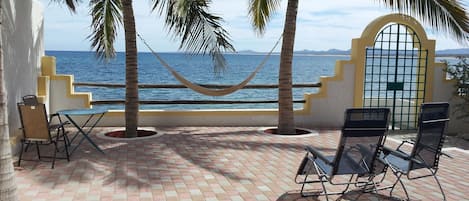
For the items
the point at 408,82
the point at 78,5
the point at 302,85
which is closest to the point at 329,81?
the point at 302,85

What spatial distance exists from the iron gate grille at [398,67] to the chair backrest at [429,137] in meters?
4.93

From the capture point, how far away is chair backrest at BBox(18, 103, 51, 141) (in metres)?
5.47

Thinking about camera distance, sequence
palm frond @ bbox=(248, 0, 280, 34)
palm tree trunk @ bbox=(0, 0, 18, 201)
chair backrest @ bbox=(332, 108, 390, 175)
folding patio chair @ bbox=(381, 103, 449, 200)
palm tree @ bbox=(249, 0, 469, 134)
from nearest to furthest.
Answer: palm tree trunk @ bbox=(0, 0, 18, 201)
chair backrest @ bbox=(332, 108, 390, 175)
folding patio chair @ bbox=(381, 103, 449, 200)
palm tree @ bbox=(249, 0, 469, 134)
palm frond @ bbox=(248, 0, 280, 34)

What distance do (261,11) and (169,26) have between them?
2.25 metres

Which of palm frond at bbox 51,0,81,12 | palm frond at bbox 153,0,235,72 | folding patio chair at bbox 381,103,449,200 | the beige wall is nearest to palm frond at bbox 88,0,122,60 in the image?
palm frond at bbox 51,0,81,12

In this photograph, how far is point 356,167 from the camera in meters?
4.21

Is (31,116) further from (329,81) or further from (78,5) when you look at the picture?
(329,81)

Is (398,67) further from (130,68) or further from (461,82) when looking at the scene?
(130,68)

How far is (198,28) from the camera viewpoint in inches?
302

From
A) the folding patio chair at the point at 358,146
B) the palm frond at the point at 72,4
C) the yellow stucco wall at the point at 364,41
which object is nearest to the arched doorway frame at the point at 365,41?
the yellow stucco wall at the point at 364,41

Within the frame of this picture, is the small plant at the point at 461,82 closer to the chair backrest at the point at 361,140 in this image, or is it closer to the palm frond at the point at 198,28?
the palm frond at the point at 198,28

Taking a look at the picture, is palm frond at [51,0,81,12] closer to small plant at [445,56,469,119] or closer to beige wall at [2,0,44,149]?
beige wall at [2,0,44,149]

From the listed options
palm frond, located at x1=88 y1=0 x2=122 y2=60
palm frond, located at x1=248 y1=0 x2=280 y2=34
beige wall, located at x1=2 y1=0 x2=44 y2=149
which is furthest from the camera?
palm frond, located at x1=248 y1=0 x2=280 y2=34

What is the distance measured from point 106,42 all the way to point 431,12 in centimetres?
600
